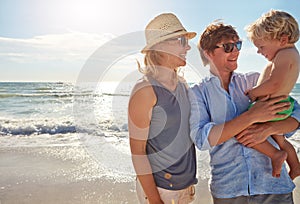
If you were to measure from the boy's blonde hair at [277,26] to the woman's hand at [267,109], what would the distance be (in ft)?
1.38

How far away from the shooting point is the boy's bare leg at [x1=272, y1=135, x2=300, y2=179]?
2148mm

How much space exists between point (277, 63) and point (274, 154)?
60cm

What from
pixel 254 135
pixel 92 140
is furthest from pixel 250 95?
pixel 92 140

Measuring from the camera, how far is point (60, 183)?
463 centimetres

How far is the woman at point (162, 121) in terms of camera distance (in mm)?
1981

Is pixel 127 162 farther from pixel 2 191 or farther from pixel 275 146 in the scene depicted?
pixel 275 146

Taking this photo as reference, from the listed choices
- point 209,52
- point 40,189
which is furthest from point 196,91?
point 40,189

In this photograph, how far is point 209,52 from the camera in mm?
2145

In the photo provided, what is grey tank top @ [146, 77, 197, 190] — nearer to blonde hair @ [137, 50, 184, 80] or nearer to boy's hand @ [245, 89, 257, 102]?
blonde hair @ [137, 50, 184, 80]

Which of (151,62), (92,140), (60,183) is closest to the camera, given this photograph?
(151,62)

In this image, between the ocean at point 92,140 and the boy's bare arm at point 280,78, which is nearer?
the boy's bare arm at point 280,78

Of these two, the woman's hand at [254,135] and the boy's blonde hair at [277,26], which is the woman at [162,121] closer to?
the woman's hand at [254,135]

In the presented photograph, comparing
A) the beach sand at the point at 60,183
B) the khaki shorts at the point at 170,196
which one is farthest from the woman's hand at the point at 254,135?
the beach sand at the point at 60,183

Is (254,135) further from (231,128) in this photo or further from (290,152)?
(290,152)
